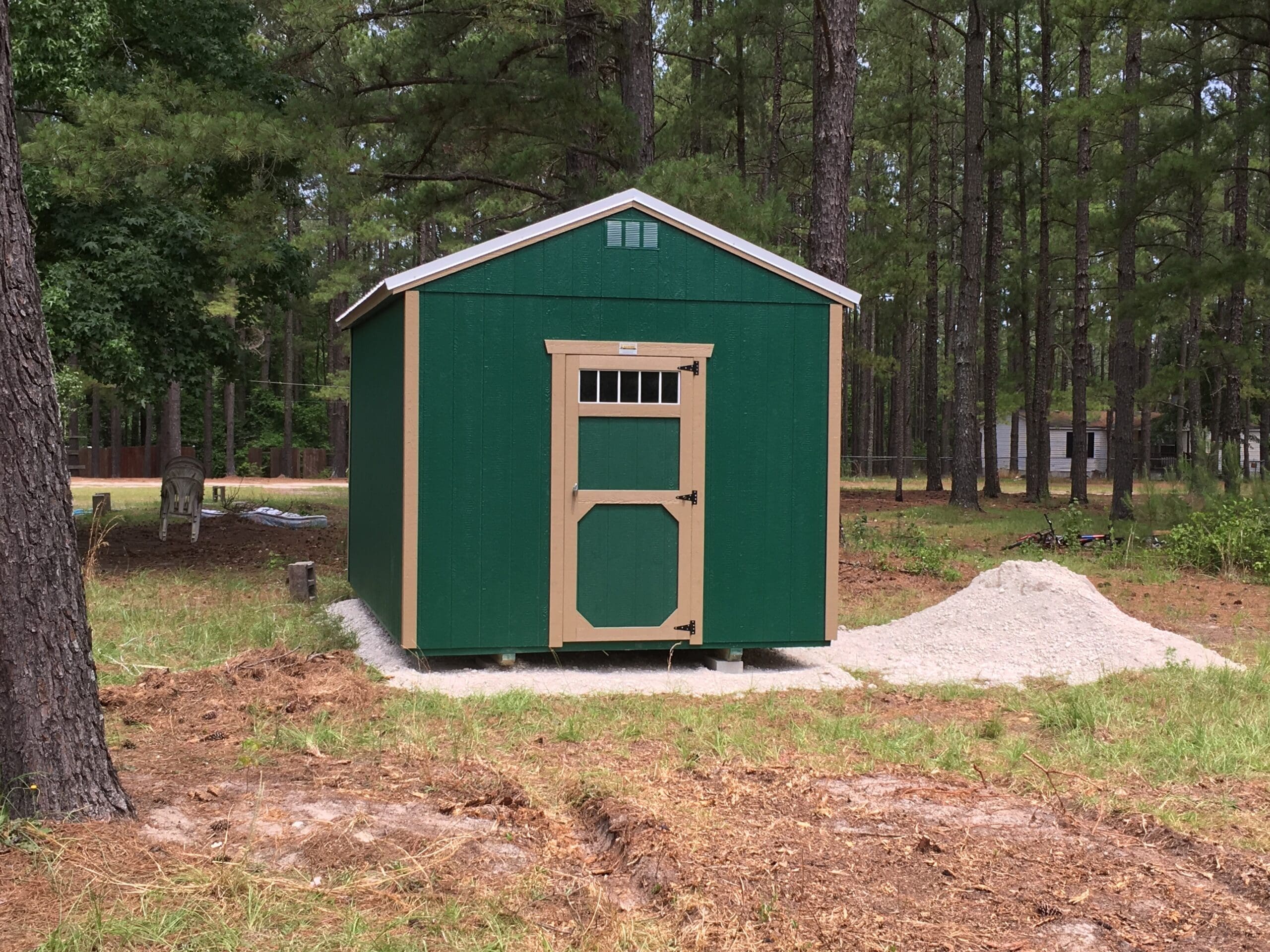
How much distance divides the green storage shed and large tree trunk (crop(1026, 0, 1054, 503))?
A: 16.2 metres

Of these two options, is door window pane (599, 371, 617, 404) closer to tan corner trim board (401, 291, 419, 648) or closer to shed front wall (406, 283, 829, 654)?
shed front wall (406, 283, 829, 654)

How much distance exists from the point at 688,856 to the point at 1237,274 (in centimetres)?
1378

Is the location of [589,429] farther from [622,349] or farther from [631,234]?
[631,234]

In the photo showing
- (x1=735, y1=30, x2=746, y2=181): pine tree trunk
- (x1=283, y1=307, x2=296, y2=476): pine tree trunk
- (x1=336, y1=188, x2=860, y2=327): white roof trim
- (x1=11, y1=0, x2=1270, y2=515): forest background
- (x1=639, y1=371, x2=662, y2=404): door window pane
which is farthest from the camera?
(x1=283, y1=307, x2=296, y2=476): pine tree trunk

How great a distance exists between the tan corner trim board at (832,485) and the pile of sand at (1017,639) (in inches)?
21.4

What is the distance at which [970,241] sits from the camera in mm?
21734

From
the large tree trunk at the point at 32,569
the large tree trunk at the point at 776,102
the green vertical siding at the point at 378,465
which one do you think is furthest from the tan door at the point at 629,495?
the large tree trunk at the point at 776,102

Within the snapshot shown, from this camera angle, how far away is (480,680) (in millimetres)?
7723

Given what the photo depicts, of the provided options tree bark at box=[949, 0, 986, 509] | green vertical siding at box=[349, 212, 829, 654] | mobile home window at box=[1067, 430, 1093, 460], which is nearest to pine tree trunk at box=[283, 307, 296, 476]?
tree bark at box=[949, 0, 986, 509]

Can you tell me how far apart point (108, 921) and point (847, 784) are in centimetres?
312

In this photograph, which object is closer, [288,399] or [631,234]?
[631,234]

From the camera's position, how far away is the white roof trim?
7793 mm

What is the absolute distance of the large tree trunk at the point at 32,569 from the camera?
4109 millimetres

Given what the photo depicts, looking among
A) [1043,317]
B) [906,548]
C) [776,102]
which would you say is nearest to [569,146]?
[906,548]
